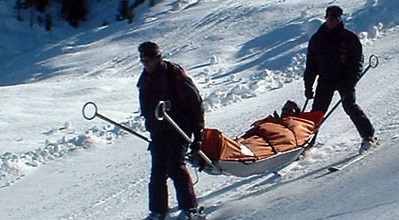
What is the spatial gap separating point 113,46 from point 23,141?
8.66 metres

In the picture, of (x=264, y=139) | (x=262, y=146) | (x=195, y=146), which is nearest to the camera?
(x=195, y=146)

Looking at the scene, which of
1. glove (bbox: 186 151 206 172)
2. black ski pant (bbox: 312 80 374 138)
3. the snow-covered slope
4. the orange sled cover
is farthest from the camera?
black ski pant (bbox: 312 80 374 138)

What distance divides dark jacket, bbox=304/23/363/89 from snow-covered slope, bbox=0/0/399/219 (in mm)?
738

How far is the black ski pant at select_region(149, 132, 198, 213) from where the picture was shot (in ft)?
24.2

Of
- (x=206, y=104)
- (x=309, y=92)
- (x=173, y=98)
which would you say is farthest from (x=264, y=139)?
(x=206, y=104)

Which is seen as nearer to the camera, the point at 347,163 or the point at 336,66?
the point at 347,163

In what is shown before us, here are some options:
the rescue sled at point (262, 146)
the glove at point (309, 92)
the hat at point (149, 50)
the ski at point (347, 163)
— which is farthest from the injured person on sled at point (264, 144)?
the hat at point (149, 50)

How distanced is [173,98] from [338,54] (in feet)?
6.88

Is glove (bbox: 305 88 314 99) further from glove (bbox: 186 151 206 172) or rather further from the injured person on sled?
Answer: glove (bbox: 186 151 206 172)

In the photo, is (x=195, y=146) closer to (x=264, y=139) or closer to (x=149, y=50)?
(x=149, y=50)

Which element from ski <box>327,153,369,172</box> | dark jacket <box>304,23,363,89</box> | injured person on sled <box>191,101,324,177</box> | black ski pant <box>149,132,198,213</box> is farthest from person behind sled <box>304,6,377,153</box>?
black ski pant <box>149,132,198,213</box>

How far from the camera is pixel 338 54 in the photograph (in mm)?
8766

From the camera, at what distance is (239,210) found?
25.4 ft

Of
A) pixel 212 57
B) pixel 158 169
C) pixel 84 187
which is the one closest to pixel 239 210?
pixel 158 169
